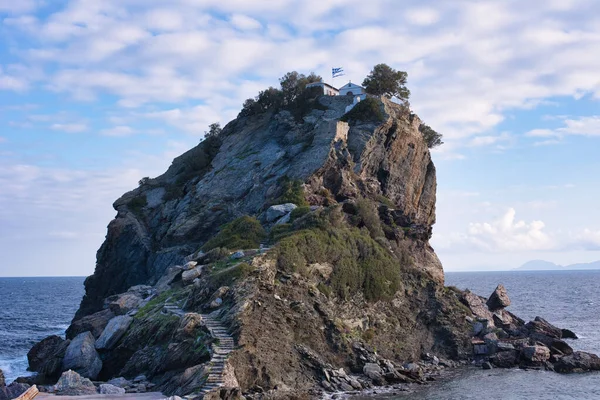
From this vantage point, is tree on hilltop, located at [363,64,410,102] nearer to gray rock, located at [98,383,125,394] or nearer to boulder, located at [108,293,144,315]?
boulder, located at [108,293,144,315]

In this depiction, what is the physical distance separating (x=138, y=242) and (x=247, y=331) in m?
37.6

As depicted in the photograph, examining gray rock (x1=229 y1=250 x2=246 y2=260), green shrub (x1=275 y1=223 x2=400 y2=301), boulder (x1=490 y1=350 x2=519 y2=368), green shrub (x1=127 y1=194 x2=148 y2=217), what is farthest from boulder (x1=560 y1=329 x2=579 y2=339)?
green shrub (x1=127 y1=194 x2=148 y2=217)

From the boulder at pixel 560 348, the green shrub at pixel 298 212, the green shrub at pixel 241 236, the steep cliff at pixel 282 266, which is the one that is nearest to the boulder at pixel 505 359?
the steep cliff at pixel 282 266

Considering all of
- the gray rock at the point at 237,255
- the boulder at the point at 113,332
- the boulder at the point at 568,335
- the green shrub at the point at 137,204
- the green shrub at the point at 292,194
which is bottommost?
the boulder at the point at 568,335

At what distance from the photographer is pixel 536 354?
2018 inches

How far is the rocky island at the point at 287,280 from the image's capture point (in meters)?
41.3

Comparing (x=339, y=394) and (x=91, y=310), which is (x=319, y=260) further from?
(x=91, y=310)

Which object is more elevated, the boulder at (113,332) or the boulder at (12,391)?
the boulder at (113,332)

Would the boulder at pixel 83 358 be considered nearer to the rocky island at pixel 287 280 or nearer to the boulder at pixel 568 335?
the rocky island at pixel 287 280

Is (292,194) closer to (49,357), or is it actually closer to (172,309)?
(172,309)

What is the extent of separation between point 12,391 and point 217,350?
12.2m

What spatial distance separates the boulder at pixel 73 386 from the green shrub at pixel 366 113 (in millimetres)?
45022

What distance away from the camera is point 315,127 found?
74.1 meters

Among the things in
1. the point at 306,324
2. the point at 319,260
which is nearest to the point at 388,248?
the point at 319,260
